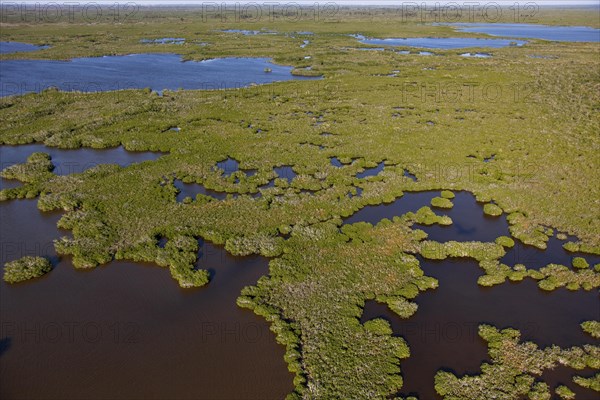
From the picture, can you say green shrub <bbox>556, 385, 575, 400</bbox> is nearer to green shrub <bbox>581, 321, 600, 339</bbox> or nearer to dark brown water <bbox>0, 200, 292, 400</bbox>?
green shrub <bbox>581, 321, 600, 339</bbox>

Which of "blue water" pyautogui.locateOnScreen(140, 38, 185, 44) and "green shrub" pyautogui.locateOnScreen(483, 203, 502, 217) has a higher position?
"blue water" pyautogui.locateOnScreen(140, 38, 185, 44)

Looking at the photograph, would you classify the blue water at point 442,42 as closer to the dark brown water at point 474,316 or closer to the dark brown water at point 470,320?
the dark brown water at point 474,316

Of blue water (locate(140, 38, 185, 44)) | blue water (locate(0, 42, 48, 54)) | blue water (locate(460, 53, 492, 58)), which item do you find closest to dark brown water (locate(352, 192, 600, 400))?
blue water (locate(460, 53, 492, 58))

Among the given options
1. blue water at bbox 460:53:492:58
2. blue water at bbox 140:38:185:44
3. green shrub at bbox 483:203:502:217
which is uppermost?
blue water at bbox 140:38:185:44

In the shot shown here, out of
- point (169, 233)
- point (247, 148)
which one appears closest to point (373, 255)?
point (169, 233)

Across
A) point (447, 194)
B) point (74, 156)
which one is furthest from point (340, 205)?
point (74, 156)

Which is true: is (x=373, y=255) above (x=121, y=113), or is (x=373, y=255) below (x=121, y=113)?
below

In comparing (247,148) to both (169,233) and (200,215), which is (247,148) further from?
(169,233)
